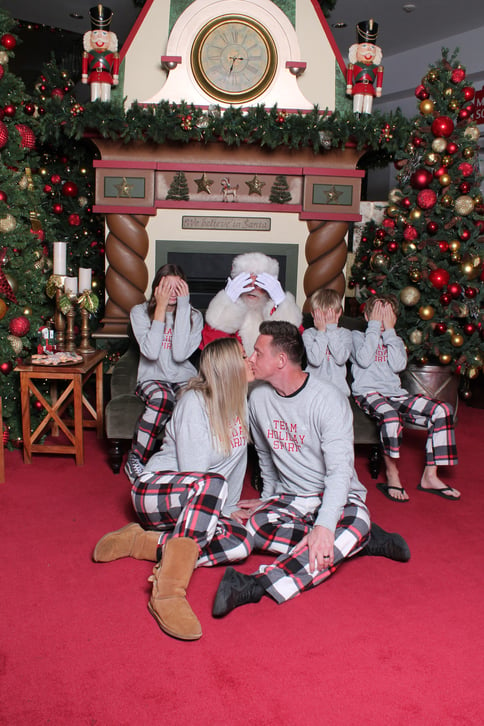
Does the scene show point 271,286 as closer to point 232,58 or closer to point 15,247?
point 15,247

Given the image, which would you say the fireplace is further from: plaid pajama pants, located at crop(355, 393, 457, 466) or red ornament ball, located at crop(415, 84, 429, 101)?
plaid pajama pants, located at crop(355, 393, 457, 466)

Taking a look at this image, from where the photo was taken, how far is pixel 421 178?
15.4 ft

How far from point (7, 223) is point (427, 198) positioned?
118 inches

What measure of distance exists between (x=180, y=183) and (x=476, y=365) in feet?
9.06

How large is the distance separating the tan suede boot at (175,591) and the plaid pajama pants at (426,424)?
5.25ft

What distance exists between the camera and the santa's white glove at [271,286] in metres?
4.06

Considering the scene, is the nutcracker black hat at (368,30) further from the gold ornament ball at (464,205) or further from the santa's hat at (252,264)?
the santa's hat at (252,264)

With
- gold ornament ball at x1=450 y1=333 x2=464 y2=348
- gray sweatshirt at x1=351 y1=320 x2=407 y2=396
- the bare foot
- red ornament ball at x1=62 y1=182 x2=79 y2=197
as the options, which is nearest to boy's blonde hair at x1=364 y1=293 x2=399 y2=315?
gray sweatshirt at x1=351 y1=320 x2=407 y2=396

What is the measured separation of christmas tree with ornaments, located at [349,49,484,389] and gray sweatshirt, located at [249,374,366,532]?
2.17 m

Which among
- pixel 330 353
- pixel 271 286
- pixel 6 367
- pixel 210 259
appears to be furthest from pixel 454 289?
pixel 6 367

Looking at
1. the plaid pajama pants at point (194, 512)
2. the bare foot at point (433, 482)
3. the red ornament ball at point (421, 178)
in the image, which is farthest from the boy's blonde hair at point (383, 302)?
the plaid pajama pants at point (194, 512)

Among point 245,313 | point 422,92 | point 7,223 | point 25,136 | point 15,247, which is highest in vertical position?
point 422,92

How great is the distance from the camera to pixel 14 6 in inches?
253

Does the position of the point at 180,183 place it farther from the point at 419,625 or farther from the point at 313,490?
the point at 419,625
